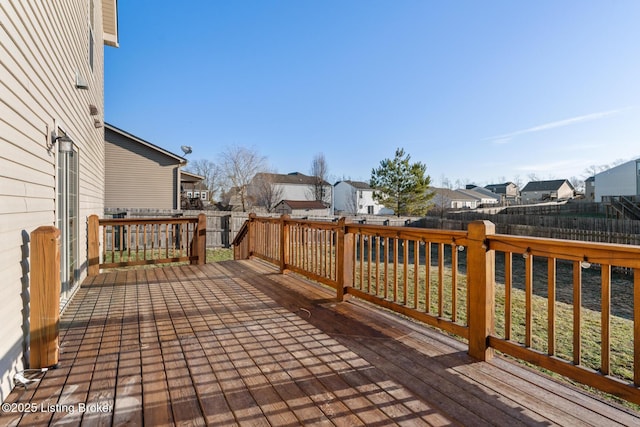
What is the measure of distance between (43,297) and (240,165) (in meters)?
30.5

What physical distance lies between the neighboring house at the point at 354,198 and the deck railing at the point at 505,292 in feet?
114

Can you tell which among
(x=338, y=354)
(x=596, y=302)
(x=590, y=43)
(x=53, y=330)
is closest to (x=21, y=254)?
(x=53, y=330)

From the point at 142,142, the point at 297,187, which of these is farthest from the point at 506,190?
the point at 142,142

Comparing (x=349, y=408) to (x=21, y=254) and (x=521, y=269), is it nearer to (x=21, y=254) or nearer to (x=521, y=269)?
(x=21, y=254)

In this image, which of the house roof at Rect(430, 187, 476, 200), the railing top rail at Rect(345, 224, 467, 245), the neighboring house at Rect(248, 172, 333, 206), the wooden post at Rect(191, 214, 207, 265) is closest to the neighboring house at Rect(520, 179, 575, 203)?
the house roof at Rect(430, 187, 476, 200)

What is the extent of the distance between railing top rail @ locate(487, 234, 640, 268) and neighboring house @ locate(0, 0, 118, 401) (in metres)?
3.16

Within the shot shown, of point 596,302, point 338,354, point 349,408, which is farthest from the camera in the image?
point 596,302

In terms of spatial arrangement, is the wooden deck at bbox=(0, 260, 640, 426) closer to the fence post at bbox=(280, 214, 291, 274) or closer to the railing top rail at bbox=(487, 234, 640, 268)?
the railing top rail at bbox=(487, 234, 640, 268)

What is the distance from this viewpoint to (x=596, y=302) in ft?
19.9

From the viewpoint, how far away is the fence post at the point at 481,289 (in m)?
2.32

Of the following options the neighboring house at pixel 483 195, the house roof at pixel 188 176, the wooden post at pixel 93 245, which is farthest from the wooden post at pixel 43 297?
the neighboring house at pixel 483 195

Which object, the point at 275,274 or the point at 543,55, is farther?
the point at 543,55

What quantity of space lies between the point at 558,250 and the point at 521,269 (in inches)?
350

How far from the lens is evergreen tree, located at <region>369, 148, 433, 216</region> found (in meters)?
23.5
